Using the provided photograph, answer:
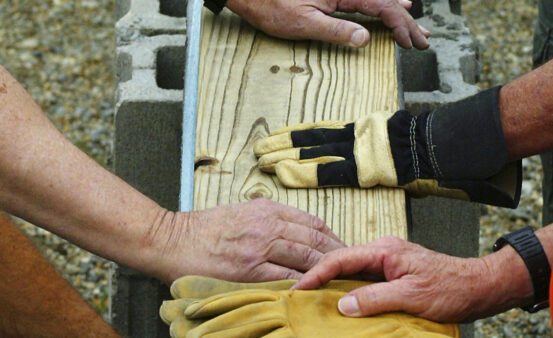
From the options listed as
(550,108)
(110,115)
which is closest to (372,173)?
(550,108)

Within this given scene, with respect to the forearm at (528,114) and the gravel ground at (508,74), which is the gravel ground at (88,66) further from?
the forearm at (528,114)

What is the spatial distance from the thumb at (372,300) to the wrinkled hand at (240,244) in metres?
0.23

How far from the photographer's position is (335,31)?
301cm

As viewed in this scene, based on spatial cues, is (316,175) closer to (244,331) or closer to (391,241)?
(391,241)

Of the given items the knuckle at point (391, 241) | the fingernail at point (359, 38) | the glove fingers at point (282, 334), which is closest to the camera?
the glove fingers at point (282, 334)

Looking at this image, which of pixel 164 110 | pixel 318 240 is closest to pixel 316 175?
pixel 318 240

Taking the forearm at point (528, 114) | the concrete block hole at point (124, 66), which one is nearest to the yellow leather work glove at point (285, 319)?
the forearm at point (528, 114)

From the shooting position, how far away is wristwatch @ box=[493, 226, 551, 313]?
2369 mm

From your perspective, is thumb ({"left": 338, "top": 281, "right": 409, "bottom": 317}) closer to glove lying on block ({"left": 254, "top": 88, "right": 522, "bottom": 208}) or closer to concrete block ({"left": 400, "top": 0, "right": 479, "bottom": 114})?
glove lying on block ({"left": 254, "top": 88, "right": 522, "bottom": 208})

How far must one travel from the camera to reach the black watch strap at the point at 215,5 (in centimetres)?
311

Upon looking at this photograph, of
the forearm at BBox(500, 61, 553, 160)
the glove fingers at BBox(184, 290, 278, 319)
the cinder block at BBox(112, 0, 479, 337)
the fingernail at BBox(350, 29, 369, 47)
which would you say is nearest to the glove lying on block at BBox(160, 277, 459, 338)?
the glove fingers at BBox(184, 290, 278, 319)

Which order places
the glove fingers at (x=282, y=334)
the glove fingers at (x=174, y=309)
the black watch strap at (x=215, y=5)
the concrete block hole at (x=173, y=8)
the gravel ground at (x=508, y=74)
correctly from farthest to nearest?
the gravel ground at (x=508, y=74) < the concrete block hole at (x=173, y=8) < the black watch strap at (x=215, y=5) < the glove fingers at (x=174, y=309) < the glove fingers at (x=282, y=334)

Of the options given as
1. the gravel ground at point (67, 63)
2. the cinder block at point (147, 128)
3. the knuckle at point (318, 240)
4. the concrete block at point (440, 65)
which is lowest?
the gravel ground at point (67, 63)

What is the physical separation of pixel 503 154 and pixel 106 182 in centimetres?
100
